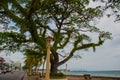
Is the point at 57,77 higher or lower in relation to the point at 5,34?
lower

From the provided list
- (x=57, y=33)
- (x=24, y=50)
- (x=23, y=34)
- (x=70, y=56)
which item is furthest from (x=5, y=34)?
(x=70, y=56)

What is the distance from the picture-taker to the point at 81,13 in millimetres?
29891

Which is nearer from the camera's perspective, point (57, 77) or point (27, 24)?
point (27, 24)

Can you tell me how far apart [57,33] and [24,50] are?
173 inches

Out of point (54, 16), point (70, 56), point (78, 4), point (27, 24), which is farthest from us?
point (70, 56)

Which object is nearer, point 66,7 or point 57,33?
point 66,7

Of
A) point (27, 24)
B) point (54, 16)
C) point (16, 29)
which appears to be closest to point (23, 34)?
point (16, 29)

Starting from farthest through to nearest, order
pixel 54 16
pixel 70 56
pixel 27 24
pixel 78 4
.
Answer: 1. pixel 70 56
2. pixel 54 16
3. pixel 78 4
4. pixel 27 24

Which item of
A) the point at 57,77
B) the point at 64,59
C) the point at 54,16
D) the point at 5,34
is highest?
the point at 54,16

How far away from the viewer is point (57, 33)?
101ft

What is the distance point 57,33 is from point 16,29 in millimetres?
4730

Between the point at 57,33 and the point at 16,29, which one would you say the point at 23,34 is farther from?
the point at 57,33

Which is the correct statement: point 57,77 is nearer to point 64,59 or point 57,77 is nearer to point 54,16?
point 64,59

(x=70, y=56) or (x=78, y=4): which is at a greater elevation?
(x=78, y=4)
